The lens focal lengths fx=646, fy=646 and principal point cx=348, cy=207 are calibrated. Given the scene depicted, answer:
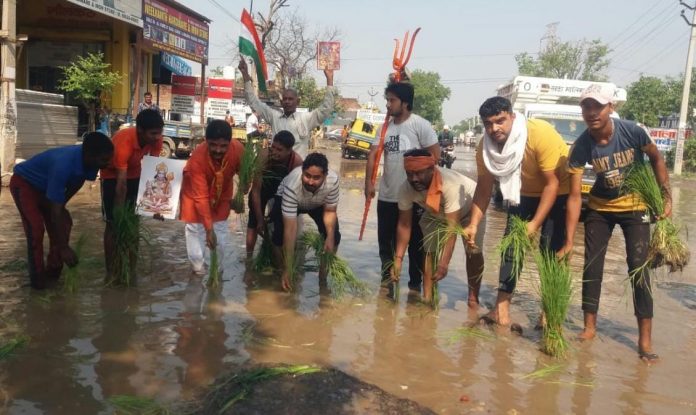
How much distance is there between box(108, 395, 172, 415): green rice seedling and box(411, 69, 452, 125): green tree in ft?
298

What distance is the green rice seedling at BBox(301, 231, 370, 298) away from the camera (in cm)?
528

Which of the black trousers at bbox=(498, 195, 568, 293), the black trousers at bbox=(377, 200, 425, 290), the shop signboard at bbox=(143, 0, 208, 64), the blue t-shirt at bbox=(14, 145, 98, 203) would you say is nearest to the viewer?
the blue t-shirt at bbox=(14, 145, 98, 203)

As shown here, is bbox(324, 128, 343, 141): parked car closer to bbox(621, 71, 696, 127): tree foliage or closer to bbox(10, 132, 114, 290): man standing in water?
bbox(621, 71, 696, 127): tree foliage

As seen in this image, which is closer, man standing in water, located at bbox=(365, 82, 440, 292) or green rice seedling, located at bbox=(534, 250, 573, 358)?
green rice seedling, located at bbox=(534, 250, 573, 358)

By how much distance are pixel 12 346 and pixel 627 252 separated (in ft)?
12.7

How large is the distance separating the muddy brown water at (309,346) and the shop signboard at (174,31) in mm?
13662

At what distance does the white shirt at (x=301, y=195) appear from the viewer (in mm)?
5301

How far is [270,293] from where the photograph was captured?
17.6 feet

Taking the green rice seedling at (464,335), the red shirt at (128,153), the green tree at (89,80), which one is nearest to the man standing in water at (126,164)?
the red shirt at (128,153)

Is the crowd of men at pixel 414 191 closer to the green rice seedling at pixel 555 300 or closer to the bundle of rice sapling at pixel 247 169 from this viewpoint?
the bundle of rice sapling at pixel 247 169

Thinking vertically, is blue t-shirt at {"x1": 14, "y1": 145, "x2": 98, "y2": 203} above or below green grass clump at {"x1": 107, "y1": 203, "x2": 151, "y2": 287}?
above

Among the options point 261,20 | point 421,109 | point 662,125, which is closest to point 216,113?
point 261,20

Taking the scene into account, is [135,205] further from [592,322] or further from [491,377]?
[592,322]

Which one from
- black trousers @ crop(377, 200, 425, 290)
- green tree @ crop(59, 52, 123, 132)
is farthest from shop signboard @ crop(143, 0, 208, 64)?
black trousers @ crop(377, 200, 425, 290)
